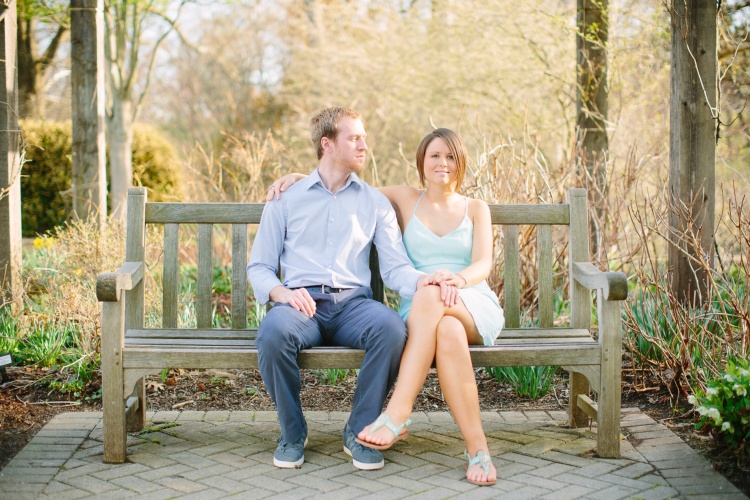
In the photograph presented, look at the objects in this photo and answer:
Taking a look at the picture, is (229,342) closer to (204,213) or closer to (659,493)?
(204,213)

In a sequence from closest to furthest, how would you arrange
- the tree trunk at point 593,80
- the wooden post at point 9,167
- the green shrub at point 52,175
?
the wooden post at point 9,167 < the tree trunk at point 593,80 < the green shrub at point 52,175

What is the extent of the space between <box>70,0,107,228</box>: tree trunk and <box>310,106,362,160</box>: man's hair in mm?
2963

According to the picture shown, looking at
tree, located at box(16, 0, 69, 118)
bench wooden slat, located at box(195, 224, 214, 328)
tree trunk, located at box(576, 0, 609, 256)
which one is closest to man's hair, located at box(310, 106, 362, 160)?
bench wooden slat, located at box(195, 224, 214, 328)

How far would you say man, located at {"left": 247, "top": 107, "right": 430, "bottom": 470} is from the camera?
3330 mm

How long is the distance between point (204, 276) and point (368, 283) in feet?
2.68

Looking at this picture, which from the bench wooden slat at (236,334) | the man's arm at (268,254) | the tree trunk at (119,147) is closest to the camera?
the man's arm at (268,254)

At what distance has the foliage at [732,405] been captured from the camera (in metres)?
2.95

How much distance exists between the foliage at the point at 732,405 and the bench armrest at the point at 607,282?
491mm

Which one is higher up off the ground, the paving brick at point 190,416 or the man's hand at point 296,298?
the man's hand at point 296,298

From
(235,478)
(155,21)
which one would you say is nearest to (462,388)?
(235,478)

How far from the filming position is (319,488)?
9.83 feet

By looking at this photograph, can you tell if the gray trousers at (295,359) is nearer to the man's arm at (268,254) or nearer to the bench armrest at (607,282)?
the man's arm at (268,254)

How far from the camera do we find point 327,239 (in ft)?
11.9

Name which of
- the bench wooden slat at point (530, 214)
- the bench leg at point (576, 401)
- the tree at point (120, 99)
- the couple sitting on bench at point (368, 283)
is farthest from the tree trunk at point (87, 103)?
the bench leg at point (576, 401)
